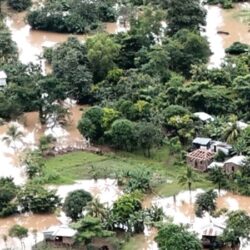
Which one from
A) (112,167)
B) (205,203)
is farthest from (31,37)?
(205,203)

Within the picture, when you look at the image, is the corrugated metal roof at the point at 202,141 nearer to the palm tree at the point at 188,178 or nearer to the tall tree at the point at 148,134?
the tall tree at the point at 148,134

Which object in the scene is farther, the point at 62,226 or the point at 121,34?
the point at 121,34

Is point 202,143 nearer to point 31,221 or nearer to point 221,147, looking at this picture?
point 221,147

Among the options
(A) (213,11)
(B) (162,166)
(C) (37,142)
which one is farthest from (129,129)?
(A) (213,11)

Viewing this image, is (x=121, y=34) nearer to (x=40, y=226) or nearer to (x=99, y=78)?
(x=99, y=78)

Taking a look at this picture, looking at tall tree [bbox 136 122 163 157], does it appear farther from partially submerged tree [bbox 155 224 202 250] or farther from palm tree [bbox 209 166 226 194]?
partially submerged tree [bbox 155 224 202 250]

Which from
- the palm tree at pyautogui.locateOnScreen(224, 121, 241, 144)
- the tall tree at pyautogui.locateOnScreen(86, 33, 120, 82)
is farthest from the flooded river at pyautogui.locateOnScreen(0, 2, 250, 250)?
the palm tree at pyautogui.locateOnScreen(224, 121, 241, 144)
